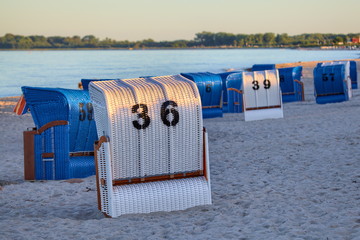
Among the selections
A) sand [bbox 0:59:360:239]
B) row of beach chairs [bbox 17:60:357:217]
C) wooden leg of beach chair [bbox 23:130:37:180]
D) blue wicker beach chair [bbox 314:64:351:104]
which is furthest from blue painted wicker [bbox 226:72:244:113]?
row of beach chairs [bbox 17:60:357:217]

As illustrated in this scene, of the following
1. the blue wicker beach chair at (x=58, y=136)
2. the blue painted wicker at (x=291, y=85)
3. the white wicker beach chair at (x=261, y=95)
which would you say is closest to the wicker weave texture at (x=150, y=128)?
the blue wicker beach chair at (x=58, y=136)

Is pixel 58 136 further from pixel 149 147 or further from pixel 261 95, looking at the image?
pixel 261 95

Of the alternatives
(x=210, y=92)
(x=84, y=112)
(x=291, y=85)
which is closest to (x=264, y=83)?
(x=210, y=92)

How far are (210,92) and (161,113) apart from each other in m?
11.7

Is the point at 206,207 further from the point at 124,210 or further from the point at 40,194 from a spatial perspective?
the point at 40,194

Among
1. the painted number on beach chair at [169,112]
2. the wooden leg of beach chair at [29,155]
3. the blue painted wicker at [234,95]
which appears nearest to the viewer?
the painted number on beach chair at [169,112]

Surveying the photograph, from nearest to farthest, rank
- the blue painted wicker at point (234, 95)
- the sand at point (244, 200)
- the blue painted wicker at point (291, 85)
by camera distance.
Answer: the sand at point (244, 200), the blue painted wicker at point (234, 95), the blue painted wicker at point (291, 85)

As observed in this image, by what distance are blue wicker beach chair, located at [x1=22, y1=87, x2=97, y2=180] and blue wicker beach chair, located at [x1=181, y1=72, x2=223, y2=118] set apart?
8.35 meters

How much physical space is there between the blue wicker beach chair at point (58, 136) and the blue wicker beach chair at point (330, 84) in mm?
13167

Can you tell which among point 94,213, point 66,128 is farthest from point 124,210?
point 66,128

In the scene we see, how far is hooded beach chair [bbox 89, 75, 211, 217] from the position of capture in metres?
6.41

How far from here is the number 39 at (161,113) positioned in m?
6.41

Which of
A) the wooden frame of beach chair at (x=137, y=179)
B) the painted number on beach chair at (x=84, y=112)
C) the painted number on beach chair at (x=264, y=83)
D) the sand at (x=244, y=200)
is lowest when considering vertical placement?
the sand at (x=244, y=200)

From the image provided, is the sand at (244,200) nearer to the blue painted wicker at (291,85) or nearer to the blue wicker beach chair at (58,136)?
the blue wicker beach chair at (58,136)
